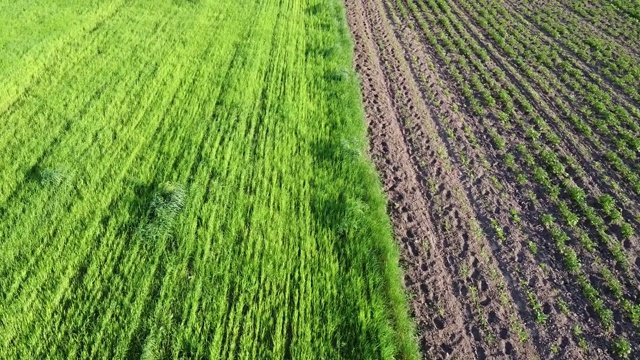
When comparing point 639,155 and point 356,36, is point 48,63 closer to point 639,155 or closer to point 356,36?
point 356,36

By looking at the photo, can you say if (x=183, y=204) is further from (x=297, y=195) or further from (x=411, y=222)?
(x=411, y=222)

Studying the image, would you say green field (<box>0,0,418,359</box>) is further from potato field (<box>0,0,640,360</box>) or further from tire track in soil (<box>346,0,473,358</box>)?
tire track in soil (<box>346,0,473,358</box>)

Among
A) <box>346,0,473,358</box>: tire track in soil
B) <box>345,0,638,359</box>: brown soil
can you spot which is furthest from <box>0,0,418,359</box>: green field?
<box>345,0,638,359</box>: brown soil

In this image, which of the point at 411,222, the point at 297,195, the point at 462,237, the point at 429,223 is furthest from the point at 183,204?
the point at 462,237

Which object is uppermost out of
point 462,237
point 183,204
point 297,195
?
point 183,204

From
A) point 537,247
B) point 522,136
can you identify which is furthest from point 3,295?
point 522,136
